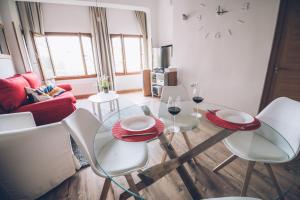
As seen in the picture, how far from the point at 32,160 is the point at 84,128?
0.51 metres

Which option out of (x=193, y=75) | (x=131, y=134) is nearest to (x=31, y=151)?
(x=131, y=134)

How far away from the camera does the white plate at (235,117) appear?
1211 mm

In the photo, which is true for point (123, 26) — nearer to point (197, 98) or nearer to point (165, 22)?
point (165, 22)

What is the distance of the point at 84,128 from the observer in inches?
47.1

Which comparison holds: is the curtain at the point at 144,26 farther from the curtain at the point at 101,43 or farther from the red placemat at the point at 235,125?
the red placemat at the point at 235,125

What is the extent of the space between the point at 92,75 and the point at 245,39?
14.3 feet

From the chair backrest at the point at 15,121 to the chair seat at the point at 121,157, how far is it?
96cm

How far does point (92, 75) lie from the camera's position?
4.88m

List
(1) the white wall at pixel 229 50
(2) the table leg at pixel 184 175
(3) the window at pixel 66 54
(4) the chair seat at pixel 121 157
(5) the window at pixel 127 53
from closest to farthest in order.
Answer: (2) the table leg at pixel 184 175, (4) the chair seat at pixel 121 157, (1) the white wall at pixel 229 50, (3) the window at pixel 66 54, (5) the window at pixel 127 53

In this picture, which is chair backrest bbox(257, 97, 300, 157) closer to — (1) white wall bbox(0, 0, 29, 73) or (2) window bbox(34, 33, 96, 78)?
(1) white wall bbox(0, 0, 29, 73)

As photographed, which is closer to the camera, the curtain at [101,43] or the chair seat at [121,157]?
the chair seat at [121,157]

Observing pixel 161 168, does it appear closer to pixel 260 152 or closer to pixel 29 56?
pixel 260 152

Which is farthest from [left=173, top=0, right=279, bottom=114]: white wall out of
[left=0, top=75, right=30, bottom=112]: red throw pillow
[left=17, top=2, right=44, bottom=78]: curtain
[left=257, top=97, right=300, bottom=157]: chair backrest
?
[left=17, top=2, right=44, bottom=78]: curtain

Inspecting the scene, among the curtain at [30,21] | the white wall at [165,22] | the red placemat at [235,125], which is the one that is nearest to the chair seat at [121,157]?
the red placemat at [235,125]
